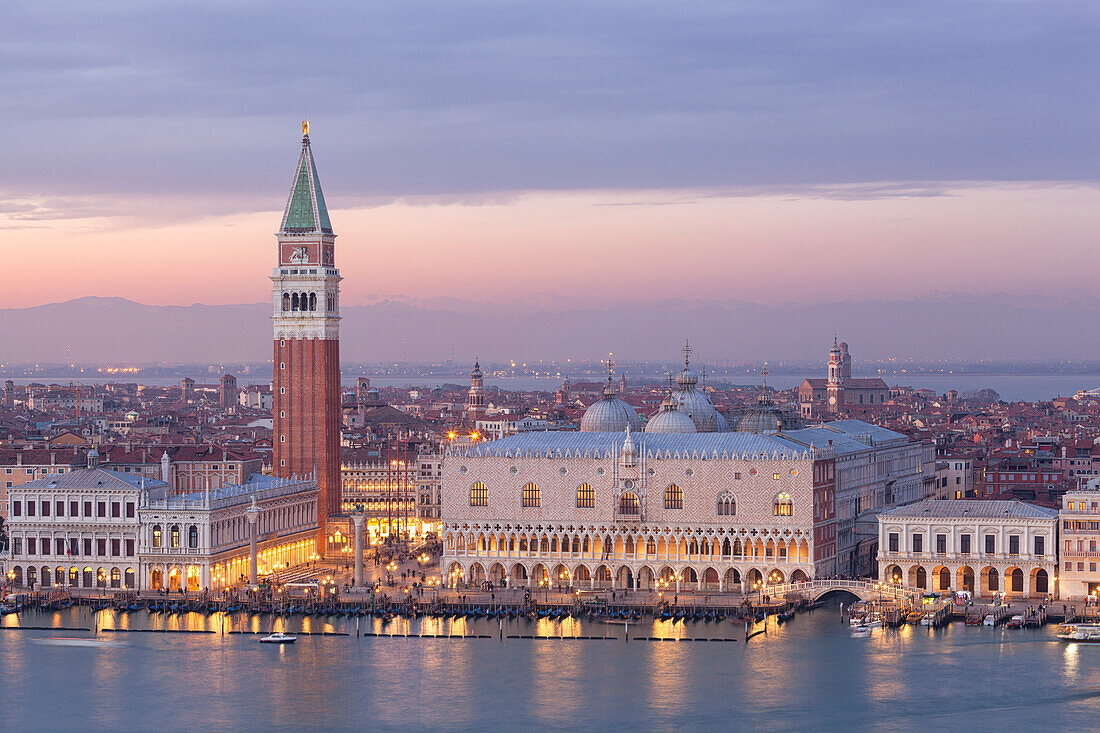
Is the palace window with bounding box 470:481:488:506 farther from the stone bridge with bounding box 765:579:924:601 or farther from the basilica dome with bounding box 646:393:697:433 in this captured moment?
the stone bridge with bounding box 765:579:924:601

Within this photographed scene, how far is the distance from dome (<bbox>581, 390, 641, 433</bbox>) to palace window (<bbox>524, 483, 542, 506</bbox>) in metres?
5.30

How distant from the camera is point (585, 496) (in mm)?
67875

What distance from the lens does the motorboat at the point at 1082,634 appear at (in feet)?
194

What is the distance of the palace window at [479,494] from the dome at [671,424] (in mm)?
6322

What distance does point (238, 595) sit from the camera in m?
67.2

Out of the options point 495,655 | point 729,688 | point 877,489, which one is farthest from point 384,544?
point 729,688

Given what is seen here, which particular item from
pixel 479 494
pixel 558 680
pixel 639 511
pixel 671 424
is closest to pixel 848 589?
pixel 639 511

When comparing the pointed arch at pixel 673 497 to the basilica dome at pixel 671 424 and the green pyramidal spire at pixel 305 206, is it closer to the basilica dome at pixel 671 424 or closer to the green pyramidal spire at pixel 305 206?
the basilica dome at pixel 671 424

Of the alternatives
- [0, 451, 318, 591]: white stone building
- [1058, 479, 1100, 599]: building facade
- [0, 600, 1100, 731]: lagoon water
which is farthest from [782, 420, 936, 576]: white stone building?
[0, 451, 318, 591]: white stone building

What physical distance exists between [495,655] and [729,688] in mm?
7810

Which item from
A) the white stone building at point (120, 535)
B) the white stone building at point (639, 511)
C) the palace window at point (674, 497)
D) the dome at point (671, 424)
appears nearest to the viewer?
the white stone building at point (639, 511)

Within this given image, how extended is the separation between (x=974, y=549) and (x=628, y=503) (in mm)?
11036

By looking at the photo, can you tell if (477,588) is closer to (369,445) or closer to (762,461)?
(762,461)

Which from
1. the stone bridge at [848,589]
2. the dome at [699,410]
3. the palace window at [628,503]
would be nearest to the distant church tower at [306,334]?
the dome at [699,410]
